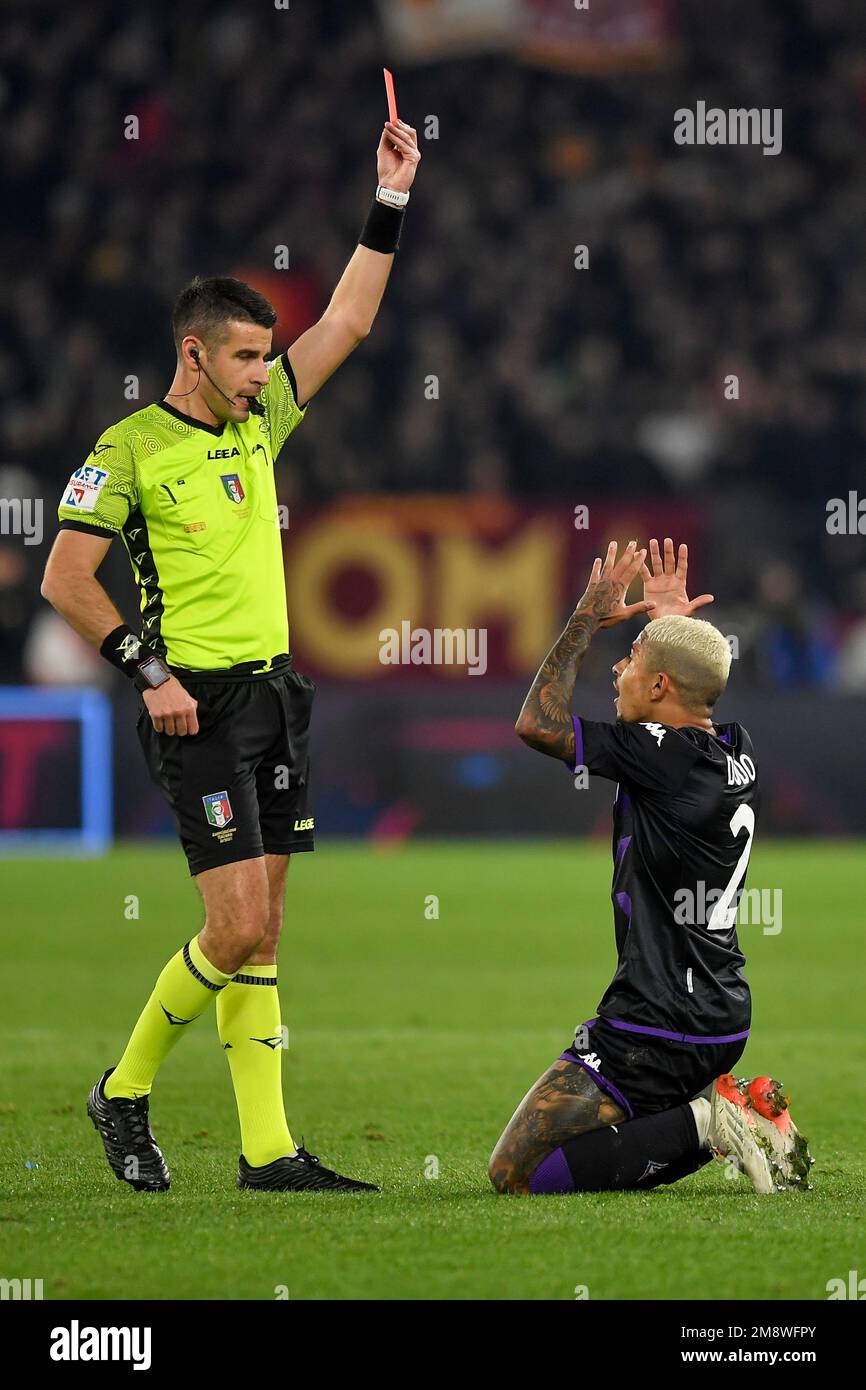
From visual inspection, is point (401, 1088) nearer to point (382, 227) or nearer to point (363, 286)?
point (363, 286)

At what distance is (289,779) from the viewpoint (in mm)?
4902

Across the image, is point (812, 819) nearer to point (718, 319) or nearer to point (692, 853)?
point (718, 319)

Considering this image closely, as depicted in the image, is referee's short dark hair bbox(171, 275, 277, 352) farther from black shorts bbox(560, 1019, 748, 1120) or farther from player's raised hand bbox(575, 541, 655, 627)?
black shorts bbox(560, 1019, 748, 1120)

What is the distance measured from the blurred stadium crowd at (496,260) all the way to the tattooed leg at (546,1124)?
1053cm

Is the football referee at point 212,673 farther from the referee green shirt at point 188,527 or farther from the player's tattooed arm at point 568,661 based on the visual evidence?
the player's tattooed arm at point 568,661

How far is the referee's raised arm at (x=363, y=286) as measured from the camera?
204 inches

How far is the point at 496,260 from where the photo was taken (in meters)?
19.6

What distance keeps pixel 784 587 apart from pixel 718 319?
16.4 feet

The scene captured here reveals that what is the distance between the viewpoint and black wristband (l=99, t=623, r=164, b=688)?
4.68m

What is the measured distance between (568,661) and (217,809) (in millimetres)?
916

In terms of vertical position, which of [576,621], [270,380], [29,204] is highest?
[29,204]

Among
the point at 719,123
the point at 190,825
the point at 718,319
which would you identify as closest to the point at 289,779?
the point at 190,825

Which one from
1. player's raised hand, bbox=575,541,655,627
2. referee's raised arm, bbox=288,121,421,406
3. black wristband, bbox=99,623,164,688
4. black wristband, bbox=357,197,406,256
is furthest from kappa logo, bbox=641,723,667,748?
black wristband, bbox=357,197,406,256

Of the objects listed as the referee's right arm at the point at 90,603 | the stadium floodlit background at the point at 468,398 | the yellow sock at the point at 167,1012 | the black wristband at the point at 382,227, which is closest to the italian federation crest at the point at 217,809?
the referee's right arm at the point at 90,603
